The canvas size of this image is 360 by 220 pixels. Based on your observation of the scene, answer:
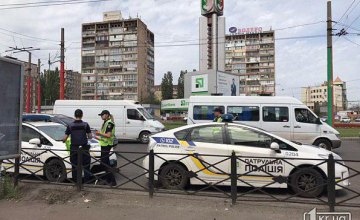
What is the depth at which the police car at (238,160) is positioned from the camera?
6621 millimetres

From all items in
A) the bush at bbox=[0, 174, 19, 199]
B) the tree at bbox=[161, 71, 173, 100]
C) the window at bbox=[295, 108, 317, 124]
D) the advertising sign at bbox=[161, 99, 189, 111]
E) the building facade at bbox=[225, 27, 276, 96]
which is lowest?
the bush at bbox=[0, 174, 19, 199]

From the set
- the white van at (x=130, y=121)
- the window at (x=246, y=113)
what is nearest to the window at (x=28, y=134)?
the window at (x=246, y=113)

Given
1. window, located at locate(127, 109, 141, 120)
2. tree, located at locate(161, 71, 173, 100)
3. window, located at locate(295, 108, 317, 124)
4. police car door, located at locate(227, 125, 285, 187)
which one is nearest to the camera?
police car door, located at locate(227, 125, 285, 187)

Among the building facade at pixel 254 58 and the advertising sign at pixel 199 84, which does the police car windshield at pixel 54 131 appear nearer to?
the advertising sign at pixel 199 84

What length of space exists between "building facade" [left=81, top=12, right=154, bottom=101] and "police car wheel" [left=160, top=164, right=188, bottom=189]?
89.6 m

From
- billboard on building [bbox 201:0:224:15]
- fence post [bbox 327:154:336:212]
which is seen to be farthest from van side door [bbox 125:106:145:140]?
billboard on building [bbox 201:0:224:15]

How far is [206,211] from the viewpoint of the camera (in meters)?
5.79

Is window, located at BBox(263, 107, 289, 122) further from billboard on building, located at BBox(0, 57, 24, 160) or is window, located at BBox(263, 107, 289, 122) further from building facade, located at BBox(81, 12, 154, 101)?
building facade, located at BBox(81, 12, 154, 101)

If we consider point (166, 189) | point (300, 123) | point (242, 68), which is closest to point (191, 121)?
point (300, 123)

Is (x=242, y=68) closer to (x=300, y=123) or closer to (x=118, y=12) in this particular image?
(x=118, y=12)

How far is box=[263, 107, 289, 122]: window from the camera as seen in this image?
47.4 ft

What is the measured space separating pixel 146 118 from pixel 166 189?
11.4 m

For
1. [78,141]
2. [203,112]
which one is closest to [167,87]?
[203,112]

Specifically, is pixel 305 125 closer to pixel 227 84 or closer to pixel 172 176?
pixel 172 176
